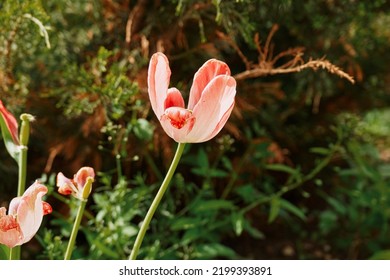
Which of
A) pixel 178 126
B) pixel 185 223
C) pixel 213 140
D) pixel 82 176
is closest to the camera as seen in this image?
pixel 178 126

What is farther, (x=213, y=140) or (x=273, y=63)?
(x=213, y=140)

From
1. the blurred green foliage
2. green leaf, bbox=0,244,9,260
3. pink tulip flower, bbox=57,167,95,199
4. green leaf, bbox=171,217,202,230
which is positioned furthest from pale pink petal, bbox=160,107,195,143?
green leaf, bbox=171,217,202,230

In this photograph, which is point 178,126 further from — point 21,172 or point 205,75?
point 21,172

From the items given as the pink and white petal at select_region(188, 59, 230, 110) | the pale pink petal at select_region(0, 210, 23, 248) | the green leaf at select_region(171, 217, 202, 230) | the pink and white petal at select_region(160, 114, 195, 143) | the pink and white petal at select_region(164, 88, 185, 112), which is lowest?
the green leaf at select_region(171, 217, 202, 230)

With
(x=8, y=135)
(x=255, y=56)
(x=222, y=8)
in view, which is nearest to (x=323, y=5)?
(x=255, y=56)

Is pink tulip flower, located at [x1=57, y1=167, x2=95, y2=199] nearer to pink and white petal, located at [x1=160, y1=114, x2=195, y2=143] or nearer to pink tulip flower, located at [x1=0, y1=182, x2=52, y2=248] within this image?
pink tulip flower, located at [x1=0, y1=182, x2=52, y2=248]

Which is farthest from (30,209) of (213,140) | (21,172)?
(213,140)

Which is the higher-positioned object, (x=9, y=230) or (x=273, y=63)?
(x=273, y=63)

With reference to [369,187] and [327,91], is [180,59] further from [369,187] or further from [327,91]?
[369,187]
